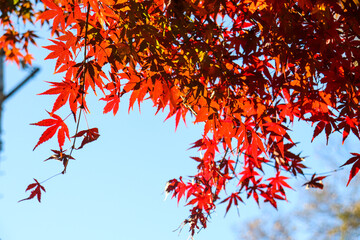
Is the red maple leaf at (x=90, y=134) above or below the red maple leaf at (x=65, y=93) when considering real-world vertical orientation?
below

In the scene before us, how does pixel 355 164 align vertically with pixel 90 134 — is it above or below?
below

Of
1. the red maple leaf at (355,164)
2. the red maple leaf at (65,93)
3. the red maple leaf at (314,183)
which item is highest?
the red maple leaf at (65,93)

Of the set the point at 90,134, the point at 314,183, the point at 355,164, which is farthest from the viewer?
the point at 314,183

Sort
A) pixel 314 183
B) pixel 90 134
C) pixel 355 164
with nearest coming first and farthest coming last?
pixel 90 134
pixel 355 164
pixel 314 183

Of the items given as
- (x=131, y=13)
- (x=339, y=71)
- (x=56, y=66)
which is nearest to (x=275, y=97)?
(x=339, y=71)

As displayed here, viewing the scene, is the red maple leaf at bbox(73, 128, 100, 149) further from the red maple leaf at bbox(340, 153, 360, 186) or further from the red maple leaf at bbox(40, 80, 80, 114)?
the red maple leaf at bbox(340, 153, 360, 186)

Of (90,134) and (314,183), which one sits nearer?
(90,134)

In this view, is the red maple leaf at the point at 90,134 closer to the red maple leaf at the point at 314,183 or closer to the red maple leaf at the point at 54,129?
the red maple leaf at the point at 54,129

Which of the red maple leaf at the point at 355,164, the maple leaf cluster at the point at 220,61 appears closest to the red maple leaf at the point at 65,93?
the maple leaf cluster at the point at 220,61

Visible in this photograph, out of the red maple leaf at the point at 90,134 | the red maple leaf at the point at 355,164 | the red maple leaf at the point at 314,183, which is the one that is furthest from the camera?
the red maple leaf at the point at 314,183

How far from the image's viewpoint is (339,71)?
1.71 m

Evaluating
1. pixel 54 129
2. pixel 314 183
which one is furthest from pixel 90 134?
pixel 314 183

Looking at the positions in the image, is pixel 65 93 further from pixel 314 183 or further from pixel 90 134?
pixel 314 183

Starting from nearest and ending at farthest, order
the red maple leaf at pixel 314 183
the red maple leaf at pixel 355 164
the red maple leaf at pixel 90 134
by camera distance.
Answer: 1. the red maple leaf at pixel 90 134
2. the red maple leaf at pixel 355 164
3. the red maple leaf at pixel 314 183
